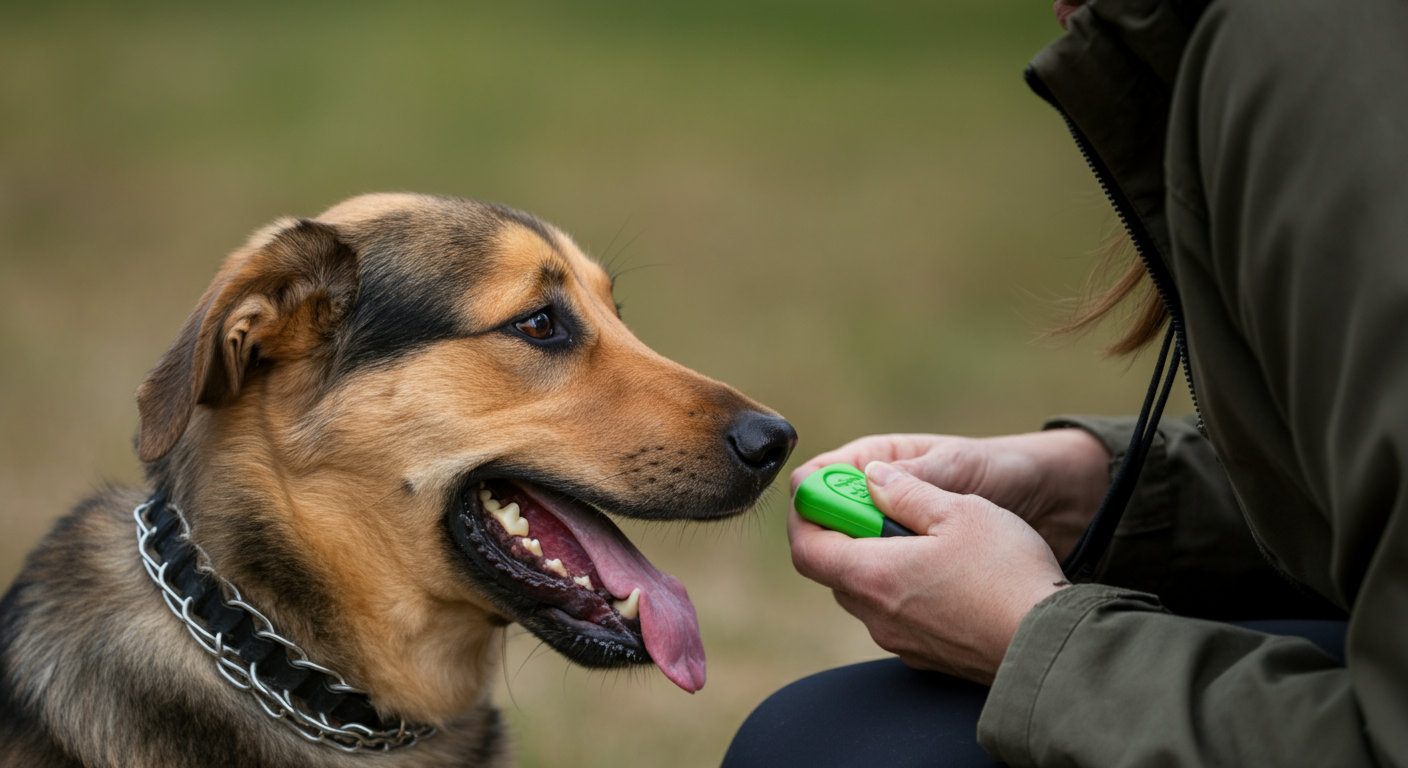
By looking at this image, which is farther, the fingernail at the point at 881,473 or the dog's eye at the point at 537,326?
the dog's eye at the point at 537,326

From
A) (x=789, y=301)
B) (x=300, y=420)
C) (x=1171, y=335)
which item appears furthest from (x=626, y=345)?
(x=789, y=301)

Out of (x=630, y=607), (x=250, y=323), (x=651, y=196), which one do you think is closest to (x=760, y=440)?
(x=630, y=607)

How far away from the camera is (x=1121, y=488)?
2412 millimetres

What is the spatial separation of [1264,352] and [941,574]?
2.53 feet

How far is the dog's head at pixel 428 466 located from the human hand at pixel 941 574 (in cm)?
41

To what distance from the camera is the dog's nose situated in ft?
8.54

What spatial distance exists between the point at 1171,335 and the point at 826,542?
0.93 meters

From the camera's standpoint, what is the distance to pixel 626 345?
2.96 m

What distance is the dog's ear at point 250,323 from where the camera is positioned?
2.33m

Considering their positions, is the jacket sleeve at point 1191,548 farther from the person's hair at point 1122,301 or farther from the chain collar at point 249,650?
the chain collar at point 249,650

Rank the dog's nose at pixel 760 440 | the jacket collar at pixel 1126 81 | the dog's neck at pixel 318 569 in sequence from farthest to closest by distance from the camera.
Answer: the dog's nose at pixel 760 440
the dog's neck at pixel 318 569
the jacket collar at pixel 1126 81

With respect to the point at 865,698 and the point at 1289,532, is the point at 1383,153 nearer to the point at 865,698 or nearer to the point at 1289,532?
the point at 1289,532

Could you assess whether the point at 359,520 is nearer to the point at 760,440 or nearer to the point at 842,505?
the point at 760,440

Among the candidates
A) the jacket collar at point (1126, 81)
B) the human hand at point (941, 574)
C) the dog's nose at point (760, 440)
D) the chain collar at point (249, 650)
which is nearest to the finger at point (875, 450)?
the dog's nose at point (760, 440)
